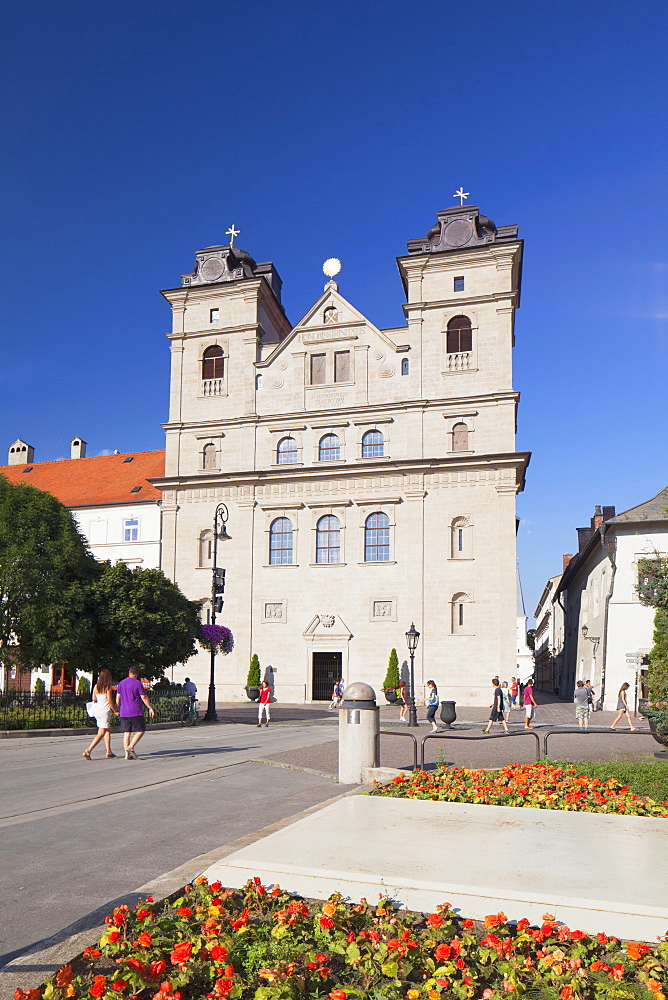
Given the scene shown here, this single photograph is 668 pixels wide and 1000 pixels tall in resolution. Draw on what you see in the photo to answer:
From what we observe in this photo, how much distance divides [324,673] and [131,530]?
54.1 feet

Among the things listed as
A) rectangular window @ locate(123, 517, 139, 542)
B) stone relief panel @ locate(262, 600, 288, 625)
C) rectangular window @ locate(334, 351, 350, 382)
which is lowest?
→ stone relief panel @ locate(262, 600, 288, 625)

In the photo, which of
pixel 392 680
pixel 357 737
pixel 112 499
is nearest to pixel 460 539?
pixel 392 680

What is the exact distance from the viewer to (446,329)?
44.4 metres

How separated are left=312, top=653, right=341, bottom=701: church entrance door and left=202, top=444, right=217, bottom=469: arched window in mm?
12818

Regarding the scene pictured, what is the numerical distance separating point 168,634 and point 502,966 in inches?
1071

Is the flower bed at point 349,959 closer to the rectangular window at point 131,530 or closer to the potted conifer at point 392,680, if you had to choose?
the potted conifer at point 392,680

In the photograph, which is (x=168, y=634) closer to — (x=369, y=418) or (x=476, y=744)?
(x=476, y=744)

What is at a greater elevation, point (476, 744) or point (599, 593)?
point (599, 593)

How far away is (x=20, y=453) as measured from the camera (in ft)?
213

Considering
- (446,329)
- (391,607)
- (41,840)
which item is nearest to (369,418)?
(446,329)

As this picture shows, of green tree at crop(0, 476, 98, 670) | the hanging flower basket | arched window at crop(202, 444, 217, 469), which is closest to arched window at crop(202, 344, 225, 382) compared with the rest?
arched window at crop(202, 444, 217, 469)

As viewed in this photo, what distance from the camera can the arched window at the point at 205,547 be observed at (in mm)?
46062

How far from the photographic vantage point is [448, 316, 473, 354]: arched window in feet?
145

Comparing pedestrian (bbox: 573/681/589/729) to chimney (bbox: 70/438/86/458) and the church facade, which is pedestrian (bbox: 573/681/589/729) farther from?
chimney (bbox: 70/438/86/458)
